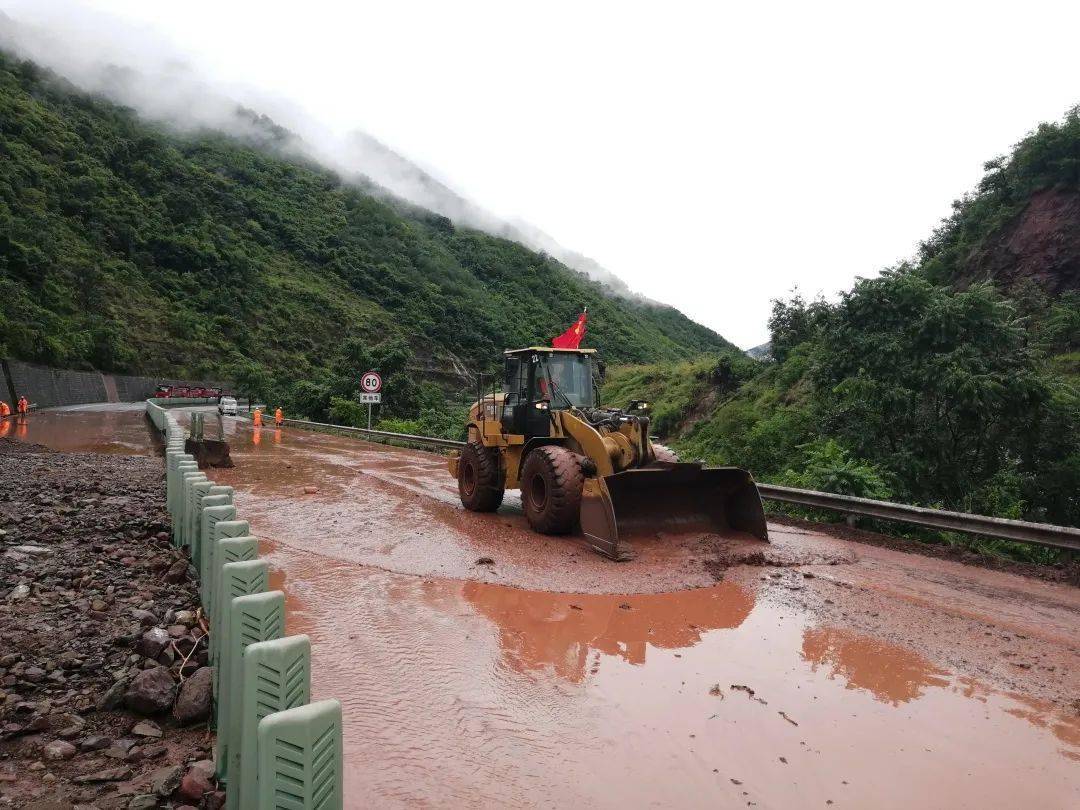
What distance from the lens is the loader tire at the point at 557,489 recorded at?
802cm

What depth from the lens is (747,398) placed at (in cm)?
2320

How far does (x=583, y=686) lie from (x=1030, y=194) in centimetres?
2460

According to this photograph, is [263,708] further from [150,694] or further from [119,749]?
[150,694]

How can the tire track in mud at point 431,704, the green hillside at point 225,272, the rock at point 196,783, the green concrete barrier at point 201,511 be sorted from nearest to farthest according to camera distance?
the rock at point 196,783, the tire track in mud at point 431,704, the green concrete barrier at point 201,511, the green hillside at point 225,272

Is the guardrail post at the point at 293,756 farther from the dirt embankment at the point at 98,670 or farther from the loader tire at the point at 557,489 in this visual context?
the loader tire at the point at 557,489

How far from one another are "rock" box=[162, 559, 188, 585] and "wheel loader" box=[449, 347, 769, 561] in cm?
410

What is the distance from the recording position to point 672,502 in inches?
321

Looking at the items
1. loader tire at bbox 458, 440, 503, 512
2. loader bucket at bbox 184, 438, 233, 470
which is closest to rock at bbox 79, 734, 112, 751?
loader tire at bbox 458, 440, 503, 512

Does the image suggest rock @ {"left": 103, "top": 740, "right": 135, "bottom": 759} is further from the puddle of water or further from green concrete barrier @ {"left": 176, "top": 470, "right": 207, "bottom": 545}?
green concrete barrier @ {"left": 176, "top": 470, "right": 207, "bottom": 545}

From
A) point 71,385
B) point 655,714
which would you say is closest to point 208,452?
point 655,714

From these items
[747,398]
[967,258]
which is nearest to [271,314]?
[747,398]

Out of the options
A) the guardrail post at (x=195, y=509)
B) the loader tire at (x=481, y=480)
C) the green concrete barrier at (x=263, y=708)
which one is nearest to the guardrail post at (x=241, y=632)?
the green concrete barrier at (x=263, y=708)

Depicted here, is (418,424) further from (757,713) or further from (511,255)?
(511,255)

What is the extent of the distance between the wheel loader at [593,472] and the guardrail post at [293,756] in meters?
5.58
